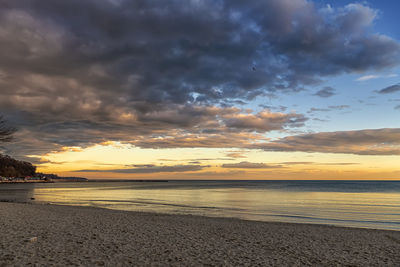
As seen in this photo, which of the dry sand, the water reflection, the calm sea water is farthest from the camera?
the water reflection

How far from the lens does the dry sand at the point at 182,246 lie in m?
10.1

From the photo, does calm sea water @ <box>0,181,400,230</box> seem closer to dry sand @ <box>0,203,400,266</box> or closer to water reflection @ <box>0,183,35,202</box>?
water reflection @ <box>0,183,35,202</box>

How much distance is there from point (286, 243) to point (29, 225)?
46.2 ft

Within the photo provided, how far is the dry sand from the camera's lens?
10.1 metres

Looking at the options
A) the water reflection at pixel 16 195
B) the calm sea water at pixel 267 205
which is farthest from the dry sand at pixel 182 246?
the water reflection at pixel 16 195

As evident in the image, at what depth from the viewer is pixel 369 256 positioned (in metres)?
12.1

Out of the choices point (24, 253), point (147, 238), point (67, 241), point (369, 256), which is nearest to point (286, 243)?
point (369, 256)

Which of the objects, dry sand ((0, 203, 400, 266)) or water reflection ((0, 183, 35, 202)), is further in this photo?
water reflection ((0, 183, 35, 202))

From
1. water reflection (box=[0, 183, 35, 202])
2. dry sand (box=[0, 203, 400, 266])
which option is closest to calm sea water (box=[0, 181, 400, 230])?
water reflection (box=[0, 183, 35, 202])

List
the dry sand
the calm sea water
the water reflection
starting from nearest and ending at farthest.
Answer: the dry sand
the calm sea water
the water reflection

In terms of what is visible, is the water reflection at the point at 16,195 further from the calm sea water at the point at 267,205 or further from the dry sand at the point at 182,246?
the dry sand at the point at 182,246

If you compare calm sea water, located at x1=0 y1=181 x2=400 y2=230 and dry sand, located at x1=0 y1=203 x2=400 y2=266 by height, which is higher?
dry sand, located at x1=0 y1=203 x2=400 y2=266

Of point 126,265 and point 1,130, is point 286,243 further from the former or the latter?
point 1,130

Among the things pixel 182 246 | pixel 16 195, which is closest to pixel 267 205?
pixel 182 246
